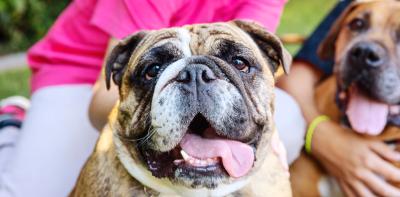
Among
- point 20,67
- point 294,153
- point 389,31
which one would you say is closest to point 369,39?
point 389,31

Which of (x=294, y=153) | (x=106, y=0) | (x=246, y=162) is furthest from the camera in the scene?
(x=294, y=153)

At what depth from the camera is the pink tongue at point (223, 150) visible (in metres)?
1.80

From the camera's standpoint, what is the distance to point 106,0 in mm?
2414

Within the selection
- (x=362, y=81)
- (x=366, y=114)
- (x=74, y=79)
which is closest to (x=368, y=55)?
(x=362, y=81)

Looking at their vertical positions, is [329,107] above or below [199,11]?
below

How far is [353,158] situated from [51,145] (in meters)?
1.25

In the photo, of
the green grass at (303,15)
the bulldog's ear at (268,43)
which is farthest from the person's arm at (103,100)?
the green grass at (303,15)

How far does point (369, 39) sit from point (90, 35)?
1.18m

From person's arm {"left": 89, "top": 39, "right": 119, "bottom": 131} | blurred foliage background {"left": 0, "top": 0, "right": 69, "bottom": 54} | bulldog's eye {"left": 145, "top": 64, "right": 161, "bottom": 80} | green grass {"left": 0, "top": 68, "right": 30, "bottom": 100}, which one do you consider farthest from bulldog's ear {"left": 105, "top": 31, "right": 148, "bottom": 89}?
blurred foliage background {"left": 0, "top": 0, "right": 69, "bottom": 54}

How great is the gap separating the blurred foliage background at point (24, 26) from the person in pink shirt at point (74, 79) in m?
1.66

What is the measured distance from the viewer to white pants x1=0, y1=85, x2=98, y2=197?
2479mm

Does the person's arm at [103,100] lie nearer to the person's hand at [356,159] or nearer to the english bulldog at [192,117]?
the english bulldog at [192,117]

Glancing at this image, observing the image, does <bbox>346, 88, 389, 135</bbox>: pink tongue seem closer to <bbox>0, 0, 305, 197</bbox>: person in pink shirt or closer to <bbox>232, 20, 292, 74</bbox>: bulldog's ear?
<bbox>0, 0, 305, 197</bbox>: person in pink shirt

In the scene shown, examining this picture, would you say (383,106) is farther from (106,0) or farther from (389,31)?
(106,0)
